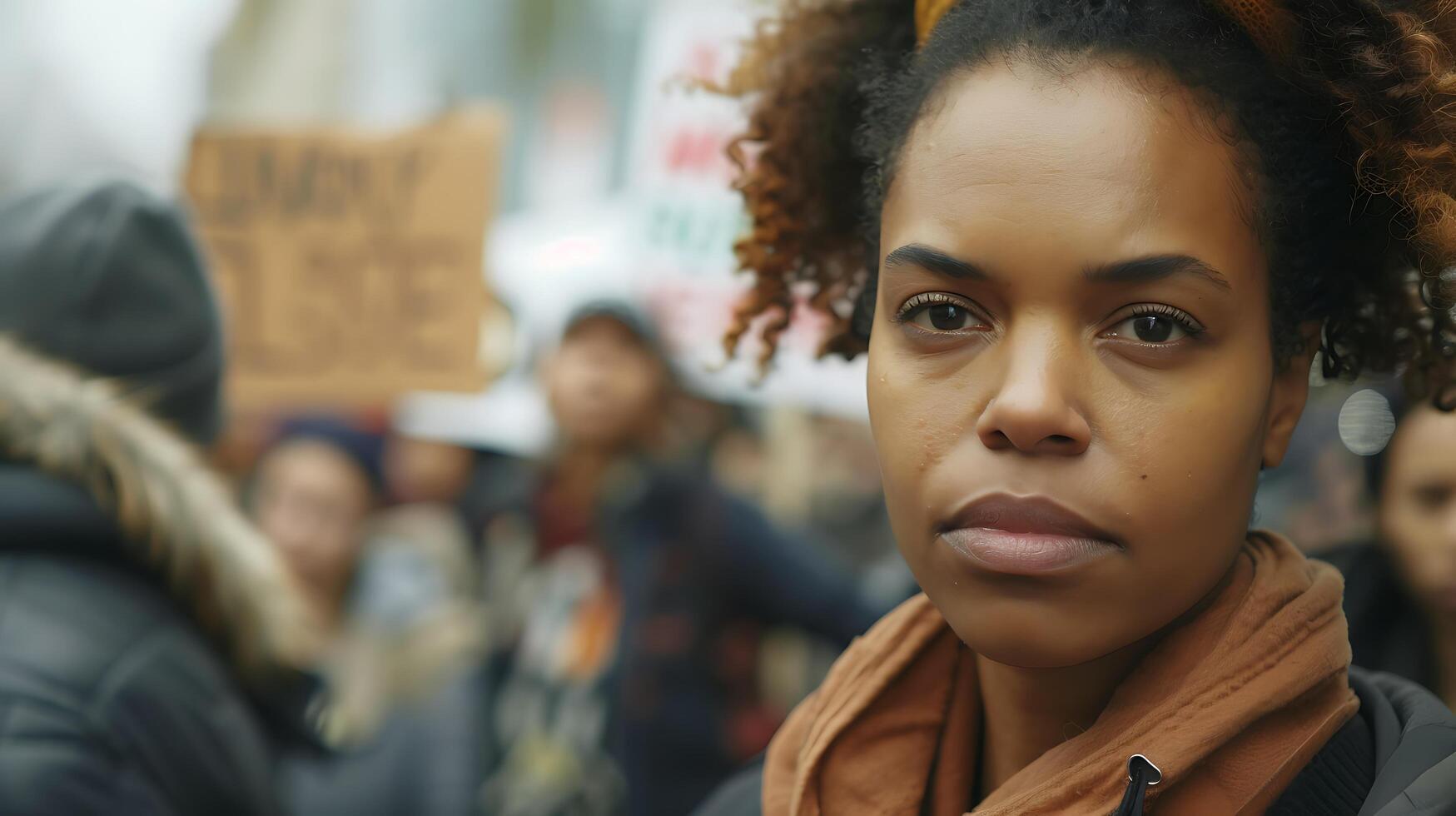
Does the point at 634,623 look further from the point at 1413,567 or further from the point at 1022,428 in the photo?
the point at 1022,428

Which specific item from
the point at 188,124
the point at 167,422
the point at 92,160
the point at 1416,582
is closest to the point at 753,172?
the point at 167,422

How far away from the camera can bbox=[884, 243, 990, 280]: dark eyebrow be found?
1397 mm

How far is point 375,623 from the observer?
5.06 metres

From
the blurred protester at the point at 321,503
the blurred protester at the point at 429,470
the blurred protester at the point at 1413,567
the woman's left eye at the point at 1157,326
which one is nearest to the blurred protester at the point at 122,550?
the woman's left eye at the point at 1157,326

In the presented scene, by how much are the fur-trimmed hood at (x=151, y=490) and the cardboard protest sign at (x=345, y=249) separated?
1.56m

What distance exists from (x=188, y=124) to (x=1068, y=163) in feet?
11.1

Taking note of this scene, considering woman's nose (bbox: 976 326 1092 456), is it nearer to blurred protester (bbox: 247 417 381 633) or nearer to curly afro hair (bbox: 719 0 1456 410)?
curly afro hair (bbox: 719 0 1456 410)

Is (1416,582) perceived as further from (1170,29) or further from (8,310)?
(8,310)

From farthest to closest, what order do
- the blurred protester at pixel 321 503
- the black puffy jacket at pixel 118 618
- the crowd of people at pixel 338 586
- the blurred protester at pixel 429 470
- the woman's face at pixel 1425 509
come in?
the blurred protester at pixel 429 470
the blurred protester at pixel 321 503
the woman's face at pixel 1425 509
the crowd of people at pixel 338 586
the black puffy jacket at pixel 118 618

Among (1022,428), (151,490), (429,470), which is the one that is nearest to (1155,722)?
(1022,428)

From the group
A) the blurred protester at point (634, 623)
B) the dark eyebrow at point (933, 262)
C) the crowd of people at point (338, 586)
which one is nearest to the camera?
the dark eyebrow at point (933, 262)

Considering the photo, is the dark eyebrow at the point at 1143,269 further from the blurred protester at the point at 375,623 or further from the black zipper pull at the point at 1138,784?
the blurred protester at the point at 375,623

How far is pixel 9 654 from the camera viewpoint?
205cm

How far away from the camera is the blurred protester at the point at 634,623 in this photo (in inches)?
153
